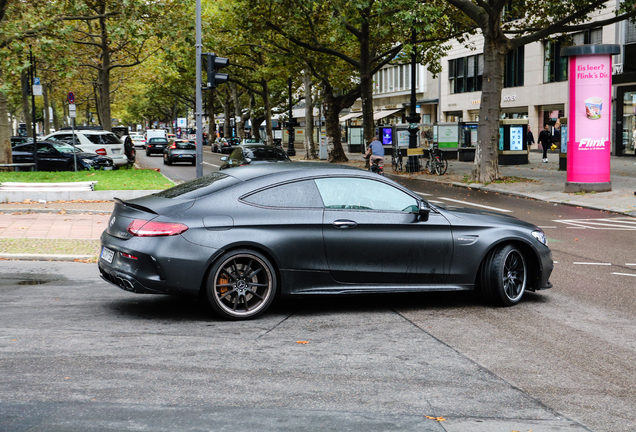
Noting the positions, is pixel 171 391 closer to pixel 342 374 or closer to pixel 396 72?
pixel 342 374

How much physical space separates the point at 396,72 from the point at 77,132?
138 feet

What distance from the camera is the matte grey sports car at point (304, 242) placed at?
649 cm

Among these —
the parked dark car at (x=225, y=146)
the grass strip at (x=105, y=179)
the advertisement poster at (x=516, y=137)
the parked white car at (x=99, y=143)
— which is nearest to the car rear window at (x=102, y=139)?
the parked white car at (x=99, y=143)

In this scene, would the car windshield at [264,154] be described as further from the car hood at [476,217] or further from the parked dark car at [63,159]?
the car hood at [476,217]

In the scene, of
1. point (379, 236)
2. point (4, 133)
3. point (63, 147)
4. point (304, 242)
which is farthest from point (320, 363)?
point (63, 147)

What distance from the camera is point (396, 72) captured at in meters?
69.8

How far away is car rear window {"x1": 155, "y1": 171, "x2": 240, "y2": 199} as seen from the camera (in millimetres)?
6905

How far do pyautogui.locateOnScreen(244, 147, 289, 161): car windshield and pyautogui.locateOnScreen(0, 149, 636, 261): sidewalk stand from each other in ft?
19.3

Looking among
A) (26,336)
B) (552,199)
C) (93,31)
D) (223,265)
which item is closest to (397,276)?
(223,265)

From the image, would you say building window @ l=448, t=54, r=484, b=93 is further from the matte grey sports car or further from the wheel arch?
the matte grey sports car

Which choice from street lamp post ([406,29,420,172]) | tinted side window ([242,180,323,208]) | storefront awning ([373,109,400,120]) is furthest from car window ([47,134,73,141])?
storefront awning ([373,109,400,120])

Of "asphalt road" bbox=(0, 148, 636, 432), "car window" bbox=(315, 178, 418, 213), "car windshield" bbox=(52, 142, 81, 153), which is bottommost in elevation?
"asphalt road" bbox=(0, 148, 636, 432)

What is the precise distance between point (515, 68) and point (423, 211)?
43.4 m

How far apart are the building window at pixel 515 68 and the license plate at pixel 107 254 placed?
4351cm
